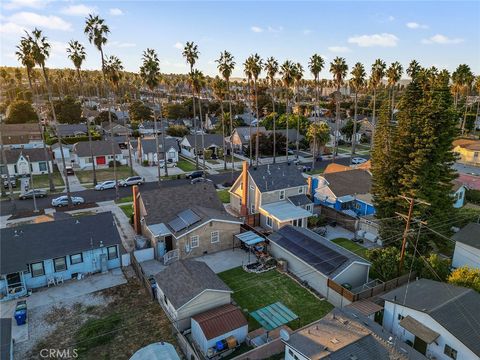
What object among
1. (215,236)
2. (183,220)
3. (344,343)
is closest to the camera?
(344,343)

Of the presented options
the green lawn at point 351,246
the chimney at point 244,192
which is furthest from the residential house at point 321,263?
the chimney at point 244,192

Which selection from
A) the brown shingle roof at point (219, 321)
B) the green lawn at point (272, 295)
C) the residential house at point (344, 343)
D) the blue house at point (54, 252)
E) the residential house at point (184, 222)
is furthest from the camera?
the residential house at point (184, 222)

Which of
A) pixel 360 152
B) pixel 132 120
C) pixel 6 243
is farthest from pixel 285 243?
pixel 132 120

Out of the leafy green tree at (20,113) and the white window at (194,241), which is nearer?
the white window at (194,241)

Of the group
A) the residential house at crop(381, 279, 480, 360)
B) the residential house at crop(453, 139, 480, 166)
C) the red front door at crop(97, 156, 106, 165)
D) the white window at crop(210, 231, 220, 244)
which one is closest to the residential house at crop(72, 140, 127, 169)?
the red front door at crop(97, 156, 106, 165)

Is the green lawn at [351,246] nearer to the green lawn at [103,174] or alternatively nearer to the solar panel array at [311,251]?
the solar panel array at [311,251]

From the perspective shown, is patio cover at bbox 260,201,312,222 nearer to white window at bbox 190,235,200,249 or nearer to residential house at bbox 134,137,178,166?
white window at bbox 190,235,200,249

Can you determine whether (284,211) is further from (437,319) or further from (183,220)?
(437,319)

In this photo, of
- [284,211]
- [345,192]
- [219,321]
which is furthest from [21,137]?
[219,321]
